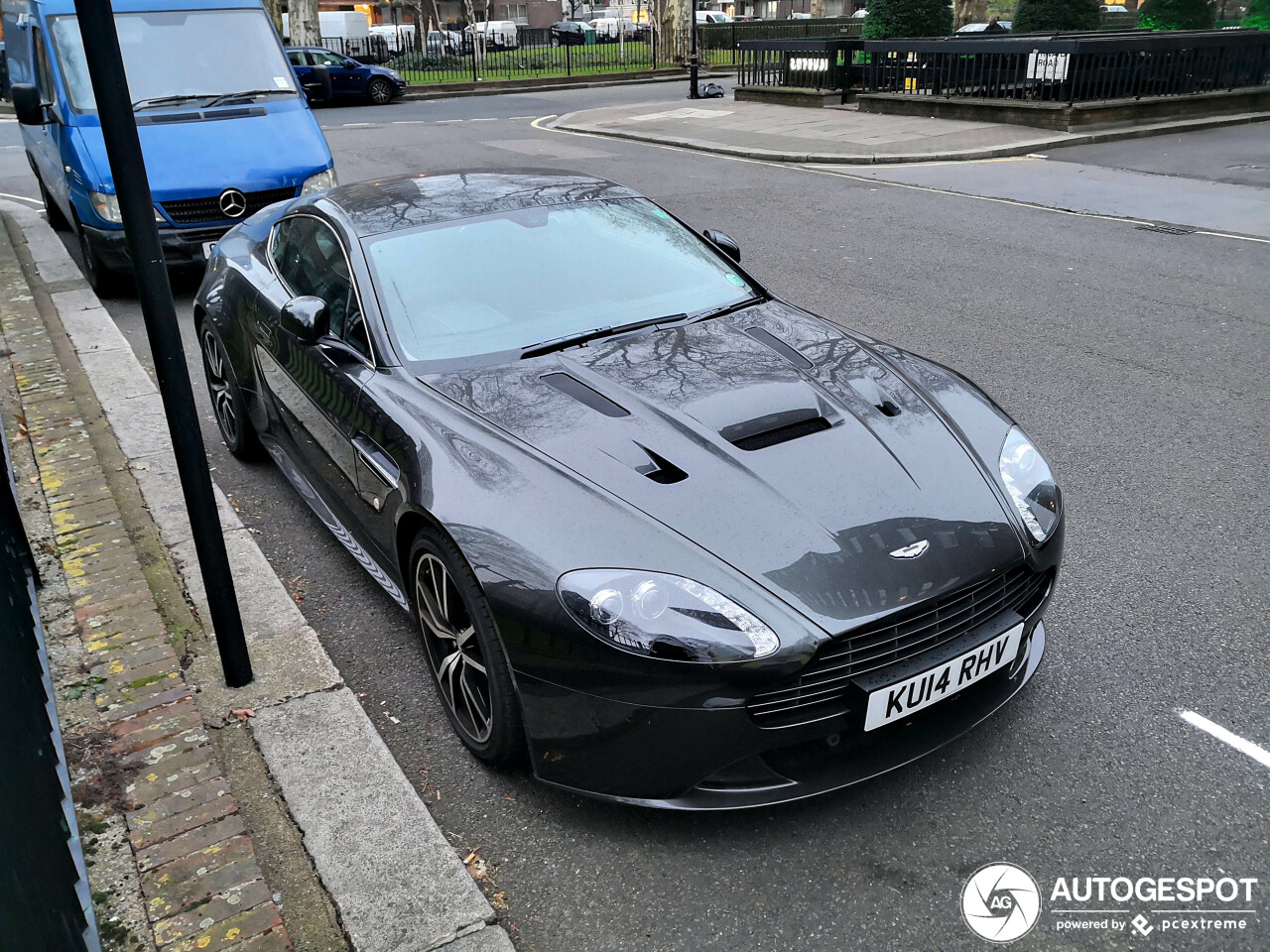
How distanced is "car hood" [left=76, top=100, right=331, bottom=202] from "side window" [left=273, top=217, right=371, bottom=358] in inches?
144

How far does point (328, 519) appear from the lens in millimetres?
4074

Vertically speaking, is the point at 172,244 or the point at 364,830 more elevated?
the point at 172,244

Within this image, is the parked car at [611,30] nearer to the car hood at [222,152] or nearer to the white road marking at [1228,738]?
the car hood at [222,152]

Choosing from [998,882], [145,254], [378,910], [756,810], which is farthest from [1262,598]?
[145,254]

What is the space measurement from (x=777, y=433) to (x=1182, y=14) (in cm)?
2811

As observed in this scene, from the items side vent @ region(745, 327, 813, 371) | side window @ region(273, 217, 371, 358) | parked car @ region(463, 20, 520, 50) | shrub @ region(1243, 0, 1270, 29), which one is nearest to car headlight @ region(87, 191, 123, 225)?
side window @ region(273, 217, 371, 358)

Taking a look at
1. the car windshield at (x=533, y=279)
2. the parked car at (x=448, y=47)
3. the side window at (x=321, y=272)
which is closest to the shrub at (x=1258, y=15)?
the parked car at (x=448, y=47)

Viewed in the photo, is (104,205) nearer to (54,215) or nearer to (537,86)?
(54,215)

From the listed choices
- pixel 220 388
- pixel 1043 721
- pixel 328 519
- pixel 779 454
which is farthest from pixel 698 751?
pixel 220 388

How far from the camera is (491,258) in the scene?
396 cm

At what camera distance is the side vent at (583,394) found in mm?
3207

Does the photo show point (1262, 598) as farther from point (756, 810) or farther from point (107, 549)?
point (107, 549)

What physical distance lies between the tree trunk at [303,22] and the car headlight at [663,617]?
32.1 m

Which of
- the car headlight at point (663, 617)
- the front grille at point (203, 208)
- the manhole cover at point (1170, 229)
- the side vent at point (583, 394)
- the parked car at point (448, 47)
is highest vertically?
the parked car at point (448, 47)
